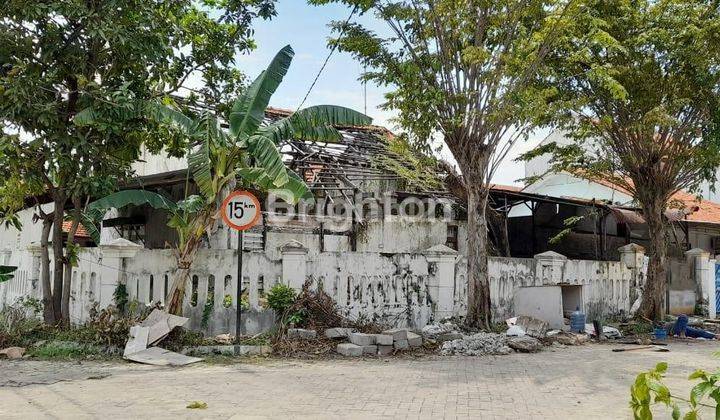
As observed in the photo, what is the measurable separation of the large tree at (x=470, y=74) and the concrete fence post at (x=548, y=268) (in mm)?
2408

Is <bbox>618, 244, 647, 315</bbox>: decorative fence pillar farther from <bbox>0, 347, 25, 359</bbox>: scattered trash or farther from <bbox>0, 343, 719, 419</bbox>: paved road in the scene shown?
<bbox>0, 347, 25, 359</bbox>: scattered trash

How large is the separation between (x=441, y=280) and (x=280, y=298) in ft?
10.5

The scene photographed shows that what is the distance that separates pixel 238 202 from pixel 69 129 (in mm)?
3063

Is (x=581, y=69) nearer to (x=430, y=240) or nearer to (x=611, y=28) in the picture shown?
(x=611, y=28)

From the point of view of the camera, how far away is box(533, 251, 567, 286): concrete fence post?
1330 cm

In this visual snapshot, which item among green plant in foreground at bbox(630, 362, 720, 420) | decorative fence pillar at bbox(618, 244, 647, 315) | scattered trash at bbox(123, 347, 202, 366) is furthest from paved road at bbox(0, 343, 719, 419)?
decorative fence pillar at bbox(618, 244, 647, 315)

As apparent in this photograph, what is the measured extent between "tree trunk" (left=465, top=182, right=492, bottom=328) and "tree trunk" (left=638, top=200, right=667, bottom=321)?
541 centimetres

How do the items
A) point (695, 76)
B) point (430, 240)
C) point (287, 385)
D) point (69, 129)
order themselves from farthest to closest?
point (430, 240)
point (695, 76)
point (69, 129)
point (287, 385)

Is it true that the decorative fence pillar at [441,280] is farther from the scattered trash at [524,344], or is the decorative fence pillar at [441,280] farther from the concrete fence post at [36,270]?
the concrete fence post at [36,270]

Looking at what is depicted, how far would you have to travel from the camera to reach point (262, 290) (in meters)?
10.2

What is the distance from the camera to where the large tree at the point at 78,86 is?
9.08 m

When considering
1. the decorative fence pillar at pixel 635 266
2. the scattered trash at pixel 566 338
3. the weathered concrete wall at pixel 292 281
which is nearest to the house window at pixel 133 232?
the weathered concrete wall at pixel 292 281

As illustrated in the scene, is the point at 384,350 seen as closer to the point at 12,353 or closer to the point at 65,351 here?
the point at 65,351

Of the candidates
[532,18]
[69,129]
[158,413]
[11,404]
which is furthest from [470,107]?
[11,404]
